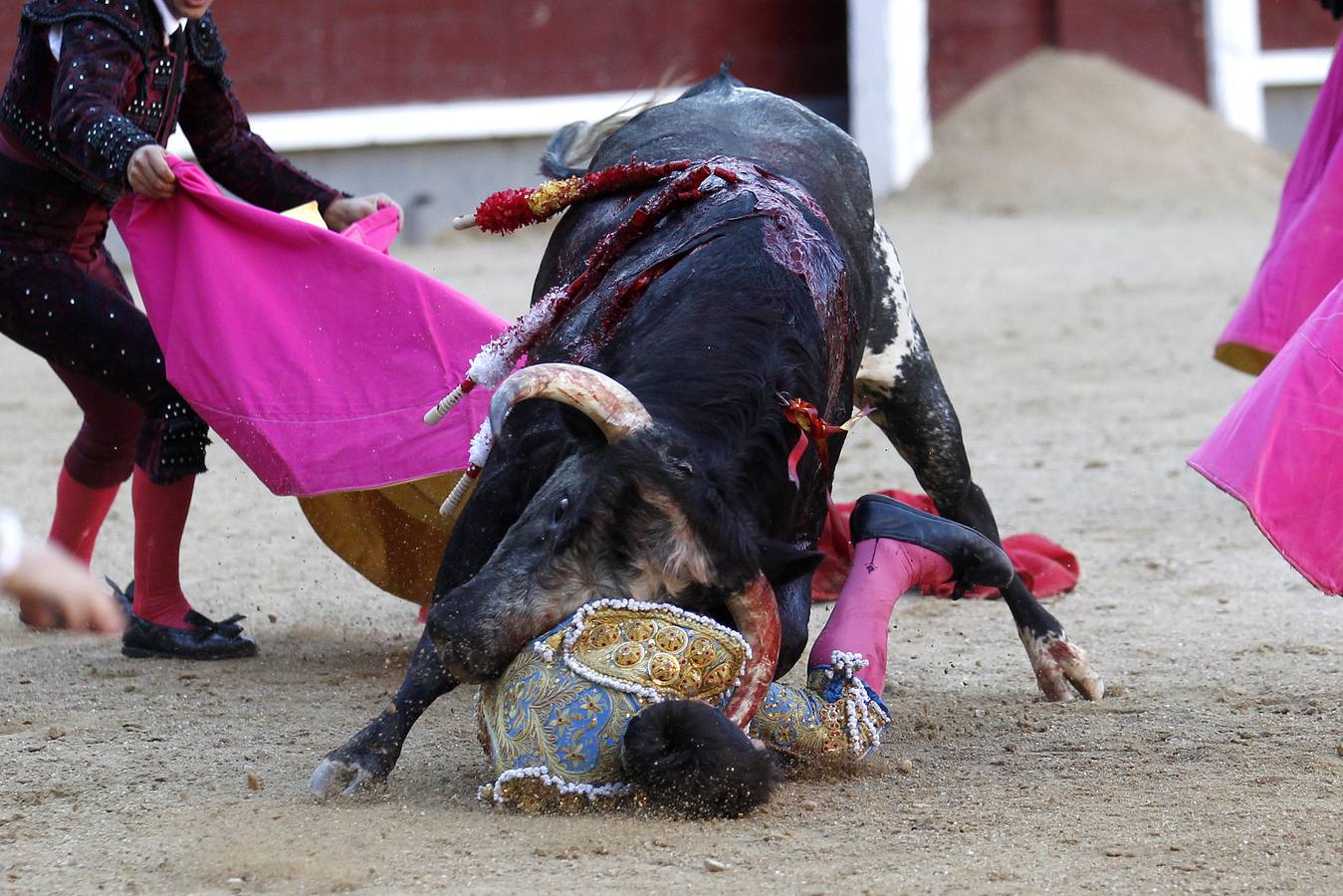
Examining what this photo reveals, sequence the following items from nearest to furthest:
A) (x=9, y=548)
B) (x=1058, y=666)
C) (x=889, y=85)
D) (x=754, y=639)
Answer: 1. (x=9, y=548)
2. (x=754, y=639)
3. (x=1058, y=666)
4. (x=889, y=85)

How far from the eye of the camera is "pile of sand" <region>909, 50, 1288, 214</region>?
1113cm

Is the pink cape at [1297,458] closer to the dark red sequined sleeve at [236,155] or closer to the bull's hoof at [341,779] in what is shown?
the bull's hoof at [341,779]

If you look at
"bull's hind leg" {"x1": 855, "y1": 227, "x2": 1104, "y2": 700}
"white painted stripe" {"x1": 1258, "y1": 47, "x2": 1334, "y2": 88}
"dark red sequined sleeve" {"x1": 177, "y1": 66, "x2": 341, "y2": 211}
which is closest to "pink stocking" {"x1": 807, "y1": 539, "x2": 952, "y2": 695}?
"bull's hind leg" {"x1": 855, "y1": 227, "x2": 1104, "y2": 700}

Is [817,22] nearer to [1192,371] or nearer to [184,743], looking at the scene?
[1192,371]

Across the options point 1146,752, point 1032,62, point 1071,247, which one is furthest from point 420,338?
→ point 1032,62

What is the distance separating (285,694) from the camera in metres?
3.25

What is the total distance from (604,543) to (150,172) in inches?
52.0

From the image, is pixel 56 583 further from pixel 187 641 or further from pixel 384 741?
pixel 187 641

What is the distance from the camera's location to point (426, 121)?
10453 mm

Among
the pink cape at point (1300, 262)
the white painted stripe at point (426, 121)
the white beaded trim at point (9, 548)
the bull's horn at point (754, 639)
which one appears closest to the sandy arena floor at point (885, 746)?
the bull's horn at point (754, 639)

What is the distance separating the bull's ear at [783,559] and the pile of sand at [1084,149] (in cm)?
887

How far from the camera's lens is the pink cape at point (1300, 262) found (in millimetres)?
3727

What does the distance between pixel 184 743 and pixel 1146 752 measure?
1482 millimetres

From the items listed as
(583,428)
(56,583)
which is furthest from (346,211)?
(56,583)
